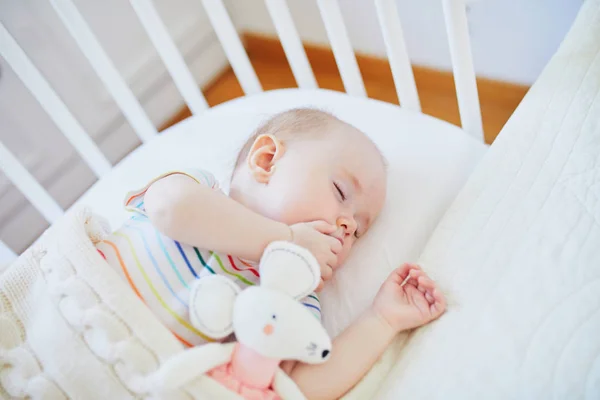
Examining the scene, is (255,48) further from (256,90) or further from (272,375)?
(272,375)

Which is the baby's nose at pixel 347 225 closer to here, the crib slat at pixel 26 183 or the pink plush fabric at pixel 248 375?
the pink plush fabric at pixel 248 375

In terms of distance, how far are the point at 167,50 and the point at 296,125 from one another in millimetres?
282

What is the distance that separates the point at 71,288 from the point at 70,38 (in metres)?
0.80

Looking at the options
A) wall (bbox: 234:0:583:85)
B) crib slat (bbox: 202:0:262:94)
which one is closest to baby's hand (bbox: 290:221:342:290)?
crib slat (bbox: 202:0:262:94)

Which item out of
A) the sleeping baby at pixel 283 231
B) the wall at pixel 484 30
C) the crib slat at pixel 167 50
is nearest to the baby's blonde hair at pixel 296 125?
the sleeping baby at pixel 283 231

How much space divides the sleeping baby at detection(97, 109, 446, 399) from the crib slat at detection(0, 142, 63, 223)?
7.8 inches

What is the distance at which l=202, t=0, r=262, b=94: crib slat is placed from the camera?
85 cm

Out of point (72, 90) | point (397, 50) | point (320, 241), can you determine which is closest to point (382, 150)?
point (397, 50)

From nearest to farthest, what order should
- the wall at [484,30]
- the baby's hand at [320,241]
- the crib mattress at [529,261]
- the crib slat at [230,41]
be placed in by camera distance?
the crib mattress at [529,261] → the baby's hand at [320,241] → the crib slat at [230,41] → the wall at [484,30]

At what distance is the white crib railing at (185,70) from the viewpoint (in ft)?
2.42

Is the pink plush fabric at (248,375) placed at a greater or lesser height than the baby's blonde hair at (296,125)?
lesser

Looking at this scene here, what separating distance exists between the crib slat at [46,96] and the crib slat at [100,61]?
0.25 ft

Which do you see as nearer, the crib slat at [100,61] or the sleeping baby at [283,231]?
the sleeping baby at [283,231]

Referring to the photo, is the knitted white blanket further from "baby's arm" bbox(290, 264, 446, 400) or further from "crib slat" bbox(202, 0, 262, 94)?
"crib slat" bbox(202, 0, 262, 94)
